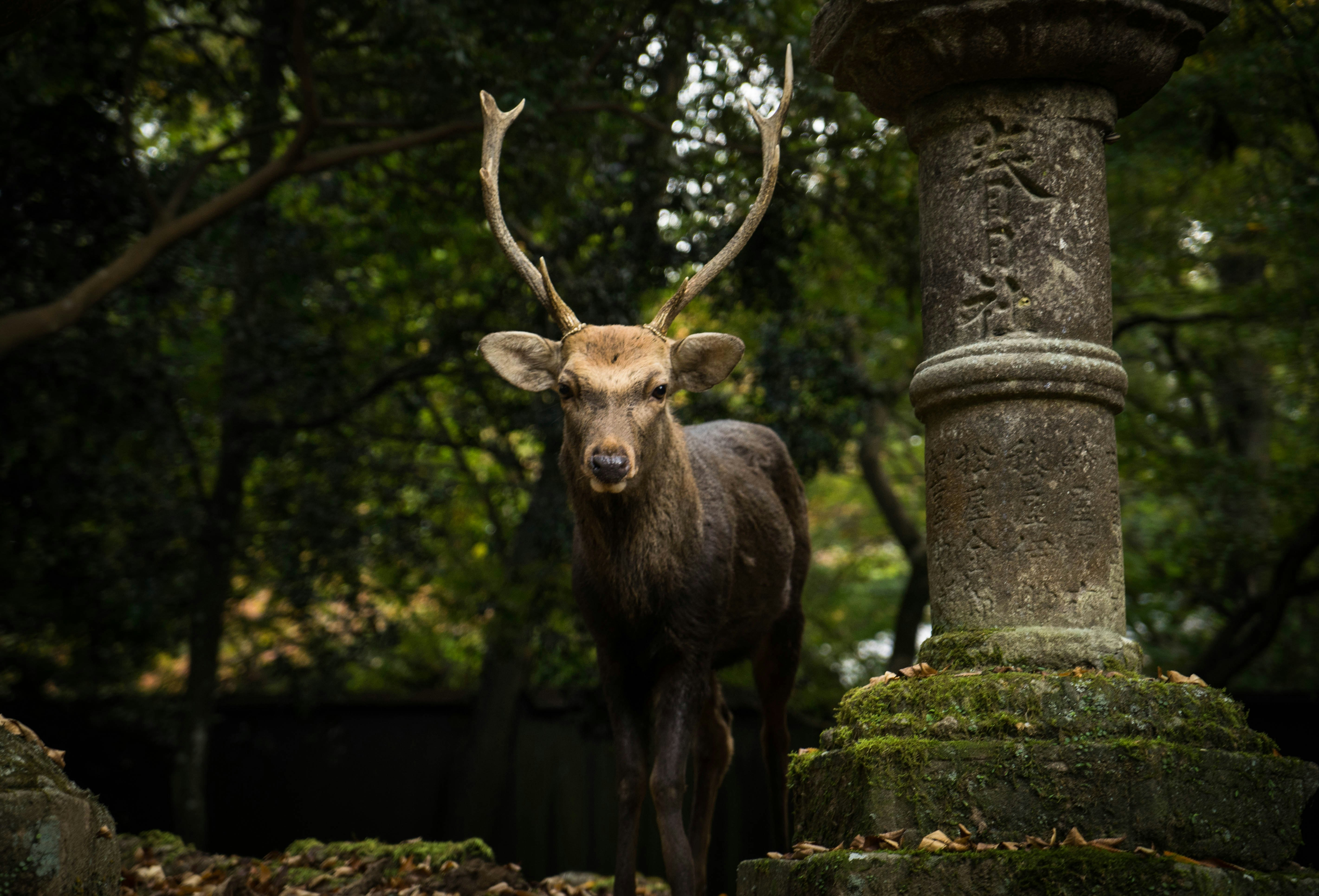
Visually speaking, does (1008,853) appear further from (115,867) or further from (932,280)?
(115,867)

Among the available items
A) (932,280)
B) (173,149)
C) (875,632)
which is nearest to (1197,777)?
(932,280)

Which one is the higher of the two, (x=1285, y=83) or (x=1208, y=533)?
(x=1285, y=83)

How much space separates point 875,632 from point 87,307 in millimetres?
10332

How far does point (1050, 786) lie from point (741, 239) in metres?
→ 2.46

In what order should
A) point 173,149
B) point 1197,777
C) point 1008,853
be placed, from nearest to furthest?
point 1008,853 < point 1197,777 < point 173,149

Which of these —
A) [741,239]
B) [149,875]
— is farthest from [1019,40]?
[149,875]

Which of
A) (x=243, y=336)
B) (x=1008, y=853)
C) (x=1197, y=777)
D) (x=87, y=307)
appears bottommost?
(x=1008, y=853)

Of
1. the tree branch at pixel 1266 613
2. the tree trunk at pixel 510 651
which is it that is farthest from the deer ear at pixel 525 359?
the tree branch at pixel 1266 613

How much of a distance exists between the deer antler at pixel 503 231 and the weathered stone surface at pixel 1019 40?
143 cm

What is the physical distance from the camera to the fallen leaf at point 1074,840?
298 cm

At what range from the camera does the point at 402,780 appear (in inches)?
385

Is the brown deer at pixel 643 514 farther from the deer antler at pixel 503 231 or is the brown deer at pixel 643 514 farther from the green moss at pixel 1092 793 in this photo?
the green moss at pixel 1092 793

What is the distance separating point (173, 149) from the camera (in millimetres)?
9383

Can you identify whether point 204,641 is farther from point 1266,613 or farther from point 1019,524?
point 1266,613
